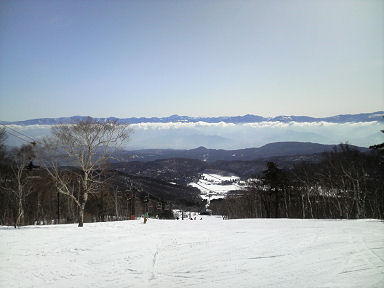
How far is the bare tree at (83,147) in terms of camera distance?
33062 mm

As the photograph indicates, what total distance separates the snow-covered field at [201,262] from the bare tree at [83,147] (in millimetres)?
13726

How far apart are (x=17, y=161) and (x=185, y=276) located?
36.2m

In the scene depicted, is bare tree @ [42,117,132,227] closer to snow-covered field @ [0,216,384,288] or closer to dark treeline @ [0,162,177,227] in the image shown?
dark treeline @ [0,162,177,227]

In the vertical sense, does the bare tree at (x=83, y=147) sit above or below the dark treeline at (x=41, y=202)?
above

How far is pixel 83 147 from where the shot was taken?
3478 cm

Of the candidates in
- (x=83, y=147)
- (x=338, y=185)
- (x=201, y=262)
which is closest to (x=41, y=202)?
(x=83, y=147)

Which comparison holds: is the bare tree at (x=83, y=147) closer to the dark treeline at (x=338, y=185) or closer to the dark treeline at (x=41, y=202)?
the dark treeline at (x=41, y=202)

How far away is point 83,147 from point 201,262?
24.7 metres

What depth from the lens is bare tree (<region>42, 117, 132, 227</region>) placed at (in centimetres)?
3306

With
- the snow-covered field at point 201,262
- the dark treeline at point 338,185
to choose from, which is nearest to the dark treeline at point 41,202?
the snow-covered field at point 201,262

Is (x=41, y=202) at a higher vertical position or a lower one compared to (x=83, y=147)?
lower

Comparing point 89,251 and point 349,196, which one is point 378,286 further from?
point 349,196

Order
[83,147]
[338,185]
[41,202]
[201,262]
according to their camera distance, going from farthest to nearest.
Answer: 1. [41,202]
2. [338,185]
3. [83,147]
4. [201,262]

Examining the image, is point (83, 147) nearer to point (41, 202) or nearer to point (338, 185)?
point (41, 202)
